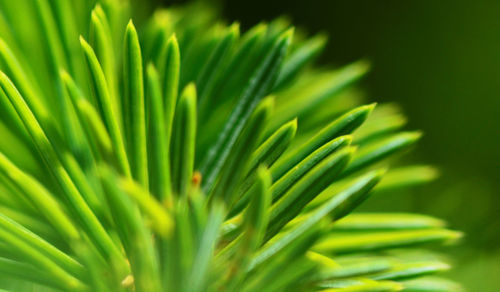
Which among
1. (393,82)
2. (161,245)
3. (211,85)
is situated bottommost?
(161,245)

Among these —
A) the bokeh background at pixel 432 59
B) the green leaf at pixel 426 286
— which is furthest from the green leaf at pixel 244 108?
the bokeh background at pixel 432 59

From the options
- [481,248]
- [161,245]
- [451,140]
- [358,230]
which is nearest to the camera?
[161,245]

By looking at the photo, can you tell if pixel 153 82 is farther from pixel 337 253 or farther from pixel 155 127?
pixel 337 253

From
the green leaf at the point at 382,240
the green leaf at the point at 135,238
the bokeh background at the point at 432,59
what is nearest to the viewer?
the green leaf at the point at 135,238

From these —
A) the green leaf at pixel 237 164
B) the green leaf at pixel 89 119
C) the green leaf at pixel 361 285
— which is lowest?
the green leaf at pixel 361 285

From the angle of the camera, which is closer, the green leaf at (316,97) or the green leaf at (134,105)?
the green leaf at (134,105)

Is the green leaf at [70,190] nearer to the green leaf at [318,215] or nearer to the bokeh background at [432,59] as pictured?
the green leaf at [318,215]

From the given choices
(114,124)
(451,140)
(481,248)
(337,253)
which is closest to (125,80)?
(114,124)

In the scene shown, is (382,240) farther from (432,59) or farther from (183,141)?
(432,59)
